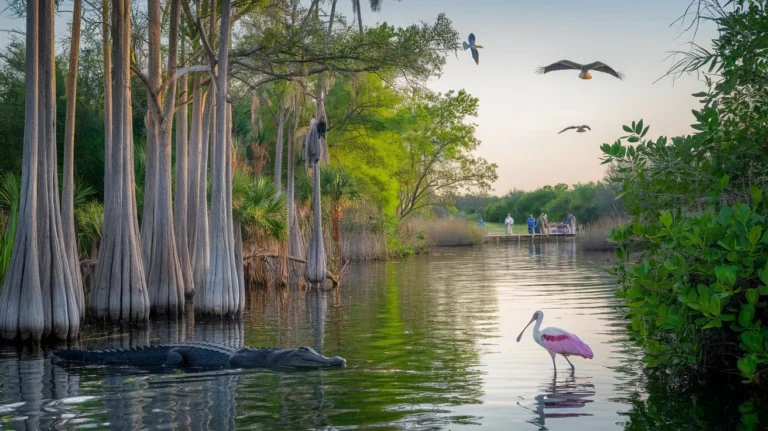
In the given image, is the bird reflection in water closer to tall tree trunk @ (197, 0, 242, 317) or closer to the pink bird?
the pink bird

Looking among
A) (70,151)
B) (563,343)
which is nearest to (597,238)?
(70,151)

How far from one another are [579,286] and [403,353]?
1283 cm

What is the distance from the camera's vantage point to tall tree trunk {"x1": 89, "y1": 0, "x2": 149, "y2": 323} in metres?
15.7

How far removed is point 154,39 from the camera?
18.1 m

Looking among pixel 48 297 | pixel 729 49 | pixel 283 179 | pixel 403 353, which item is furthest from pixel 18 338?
pixel 283 179

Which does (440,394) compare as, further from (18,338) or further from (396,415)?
(18,338)

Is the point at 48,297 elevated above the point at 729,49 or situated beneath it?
situated beneath

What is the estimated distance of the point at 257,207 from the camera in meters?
22.5

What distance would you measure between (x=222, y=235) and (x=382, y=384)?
25.3 ft

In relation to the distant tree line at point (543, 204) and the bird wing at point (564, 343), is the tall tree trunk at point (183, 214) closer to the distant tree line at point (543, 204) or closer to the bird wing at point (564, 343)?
the bird wing at point (564, 343)

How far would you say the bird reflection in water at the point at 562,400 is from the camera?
814 cm

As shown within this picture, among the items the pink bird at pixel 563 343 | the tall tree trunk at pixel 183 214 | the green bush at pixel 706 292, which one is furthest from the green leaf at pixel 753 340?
the tall tree trunk at pixel 183 214

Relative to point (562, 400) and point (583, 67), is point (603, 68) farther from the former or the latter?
point (562, 400)

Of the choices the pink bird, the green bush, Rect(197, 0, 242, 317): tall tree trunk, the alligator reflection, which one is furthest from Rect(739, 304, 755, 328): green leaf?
Rect(197, 0, 242, 317): tall tree trunk
